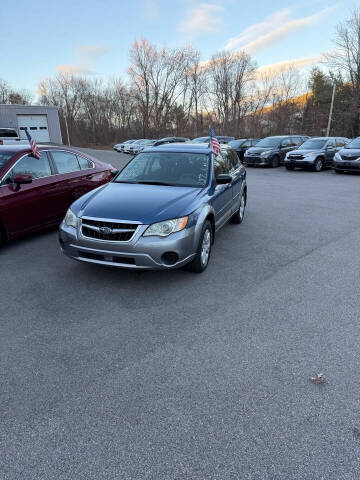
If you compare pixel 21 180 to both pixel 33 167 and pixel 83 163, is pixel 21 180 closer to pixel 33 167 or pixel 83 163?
pixel 33 167

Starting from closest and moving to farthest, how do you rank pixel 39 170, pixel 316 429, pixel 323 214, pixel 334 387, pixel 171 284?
pixel 316 429 → pixel 334 387 → pixel 171 284 → pixel 39 170 → pixel 323 214

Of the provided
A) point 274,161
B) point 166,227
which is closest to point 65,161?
point 166,227

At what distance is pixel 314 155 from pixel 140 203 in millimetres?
15516

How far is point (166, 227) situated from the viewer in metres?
3.96

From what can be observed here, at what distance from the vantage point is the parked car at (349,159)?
50.7 ft

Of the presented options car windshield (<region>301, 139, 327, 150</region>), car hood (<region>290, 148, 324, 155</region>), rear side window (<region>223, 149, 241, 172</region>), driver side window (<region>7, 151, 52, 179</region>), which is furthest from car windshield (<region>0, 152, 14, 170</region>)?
car windshield (<region>301, 139, 327, 150</region>)

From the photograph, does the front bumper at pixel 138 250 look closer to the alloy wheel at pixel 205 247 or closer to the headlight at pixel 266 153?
the alloy wheel at pixel 205 247

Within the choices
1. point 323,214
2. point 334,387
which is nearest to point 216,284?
point 334,387

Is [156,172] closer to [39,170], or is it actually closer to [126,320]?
[39,170]

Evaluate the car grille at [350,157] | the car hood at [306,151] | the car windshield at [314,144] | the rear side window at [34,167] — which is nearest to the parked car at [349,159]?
the car grille at [350,157]

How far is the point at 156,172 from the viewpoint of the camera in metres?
5.29

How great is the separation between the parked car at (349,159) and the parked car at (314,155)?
4.25ft

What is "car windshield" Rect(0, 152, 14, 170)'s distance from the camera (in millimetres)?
5518

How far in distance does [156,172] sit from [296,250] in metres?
2.66
